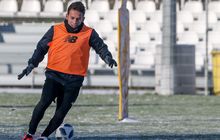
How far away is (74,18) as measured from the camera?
919 cm

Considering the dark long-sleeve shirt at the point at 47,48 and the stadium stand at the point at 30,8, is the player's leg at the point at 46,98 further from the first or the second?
the stadium stand at the point at 30,8

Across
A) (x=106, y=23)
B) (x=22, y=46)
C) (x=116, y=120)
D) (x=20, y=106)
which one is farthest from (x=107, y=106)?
(x=106, y=23)

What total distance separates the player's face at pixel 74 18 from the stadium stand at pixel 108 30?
43.3 feet

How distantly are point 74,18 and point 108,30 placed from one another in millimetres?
18391

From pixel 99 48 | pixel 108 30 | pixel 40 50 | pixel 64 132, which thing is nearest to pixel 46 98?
pixel 64 132

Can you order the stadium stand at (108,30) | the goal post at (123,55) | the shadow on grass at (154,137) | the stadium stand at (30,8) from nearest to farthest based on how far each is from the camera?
the shadow on grass at (154,137) → the goal post at (123,55) → the stadium stand at (108,30) → the stadium stand at (30,8)

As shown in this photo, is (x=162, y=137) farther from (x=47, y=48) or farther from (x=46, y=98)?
(x=47, y=48)

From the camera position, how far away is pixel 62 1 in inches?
1200

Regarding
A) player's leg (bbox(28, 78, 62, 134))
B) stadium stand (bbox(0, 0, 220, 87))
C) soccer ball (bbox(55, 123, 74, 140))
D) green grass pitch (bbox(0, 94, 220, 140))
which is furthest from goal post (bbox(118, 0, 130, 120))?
stadium stand (bbox(0, 0, 220, 87))

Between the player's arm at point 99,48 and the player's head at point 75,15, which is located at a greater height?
the player's head at point 75,15

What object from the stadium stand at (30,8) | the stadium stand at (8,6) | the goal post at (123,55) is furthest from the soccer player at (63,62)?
the stadium stand at (8,6)

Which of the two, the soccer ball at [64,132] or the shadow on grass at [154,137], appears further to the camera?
the shadow on grass at [154,137]

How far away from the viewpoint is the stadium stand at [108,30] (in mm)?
23516

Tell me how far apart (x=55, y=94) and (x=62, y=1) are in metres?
21.3
